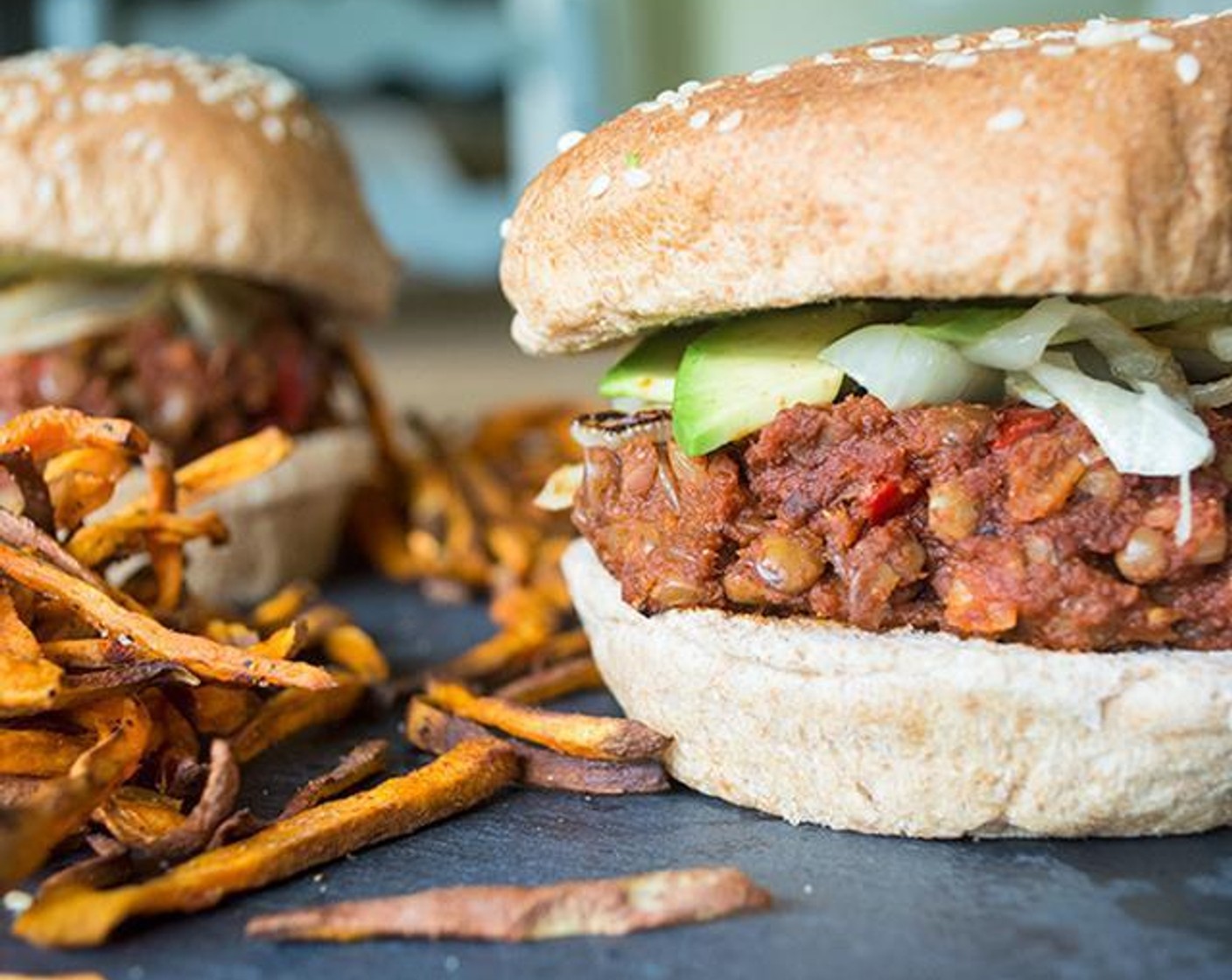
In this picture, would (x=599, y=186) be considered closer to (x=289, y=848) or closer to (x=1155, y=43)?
(x=1155, y=43)

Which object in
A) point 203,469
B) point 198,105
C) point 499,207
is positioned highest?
point 198,105

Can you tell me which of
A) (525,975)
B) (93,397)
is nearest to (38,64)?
(93,397)

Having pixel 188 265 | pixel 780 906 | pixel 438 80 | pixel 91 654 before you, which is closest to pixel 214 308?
pixel 188 265

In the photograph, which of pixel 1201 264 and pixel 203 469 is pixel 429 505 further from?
pixel 1201 264

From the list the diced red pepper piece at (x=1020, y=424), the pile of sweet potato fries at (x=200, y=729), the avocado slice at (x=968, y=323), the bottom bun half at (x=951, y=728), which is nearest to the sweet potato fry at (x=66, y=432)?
the pile of sweet potato fries at (x=200, y=729)

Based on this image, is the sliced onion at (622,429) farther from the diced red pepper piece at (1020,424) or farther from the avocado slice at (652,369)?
the diced red pepper piece at (1020,424)
